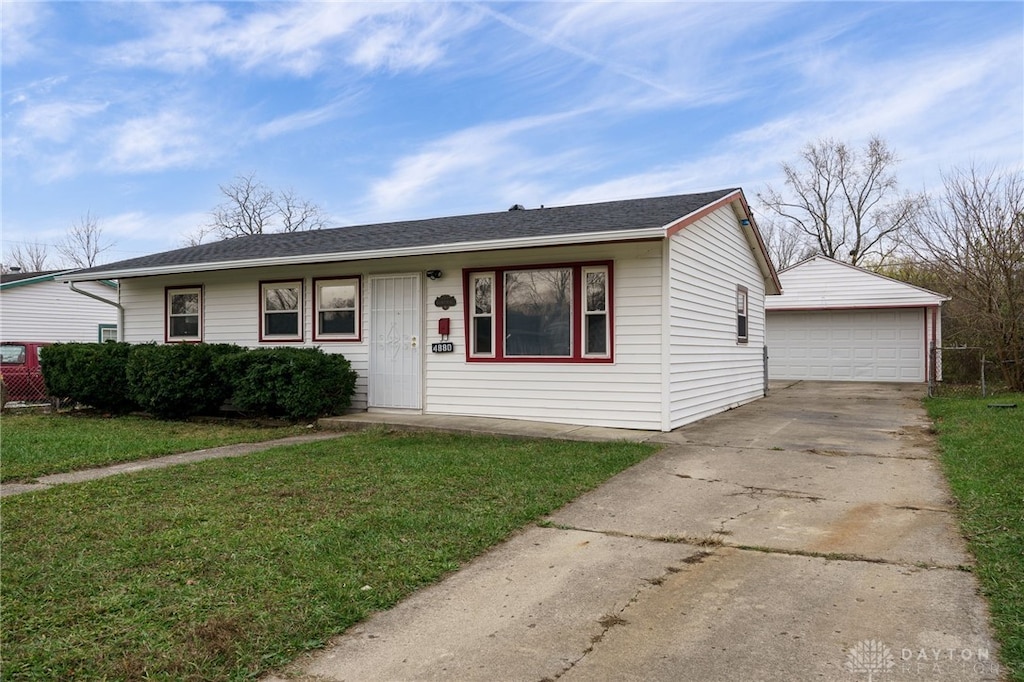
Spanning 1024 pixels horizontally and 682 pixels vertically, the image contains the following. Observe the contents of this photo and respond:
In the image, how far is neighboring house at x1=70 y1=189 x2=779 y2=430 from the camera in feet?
31.9

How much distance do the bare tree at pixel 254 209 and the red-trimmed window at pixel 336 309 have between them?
97.9ft

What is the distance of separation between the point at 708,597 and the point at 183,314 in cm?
1258

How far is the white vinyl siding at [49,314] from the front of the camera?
2225cm

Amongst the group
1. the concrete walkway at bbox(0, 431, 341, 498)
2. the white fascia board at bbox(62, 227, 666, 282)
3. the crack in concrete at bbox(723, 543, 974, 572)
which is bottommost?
the crack in concrete at bbox(723, 543, 974, 572)

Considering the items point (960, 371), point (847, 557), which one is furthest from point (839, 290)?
point (847, 557)

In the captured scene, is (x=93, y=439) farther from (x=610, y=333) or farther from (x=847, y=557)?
(x=847, y=557)

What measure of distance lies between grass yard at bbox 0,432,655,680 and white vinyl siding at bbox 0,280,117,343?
59.8 feet

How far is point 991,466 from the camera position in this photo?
6.66m

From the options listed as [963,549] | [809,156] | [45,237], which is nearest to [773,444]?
[963,549]

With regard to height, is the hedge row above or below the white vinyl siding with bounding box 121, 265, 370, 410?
below

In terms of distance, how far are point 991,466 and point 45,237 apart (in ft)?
171

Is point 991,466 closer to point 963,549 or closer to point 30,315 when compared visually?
point 963,549

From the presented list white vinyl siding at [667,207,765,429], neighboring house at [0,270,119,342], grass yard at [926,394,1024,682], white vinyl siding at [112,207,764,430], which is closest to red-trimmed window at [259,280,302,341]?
white vinyl siding at [112,207,764,430]

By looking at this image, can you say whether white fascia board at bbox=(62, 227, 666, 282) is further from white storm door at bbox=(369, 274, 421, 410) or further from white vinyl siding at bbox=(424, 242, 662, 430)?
white storm door at bbox=(369, 274, 421, 410)
